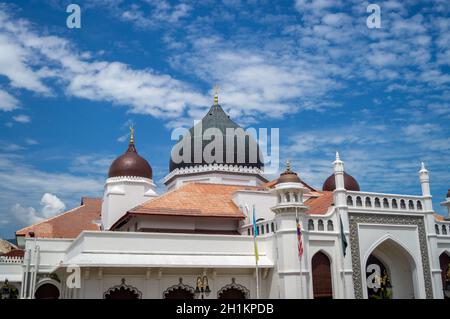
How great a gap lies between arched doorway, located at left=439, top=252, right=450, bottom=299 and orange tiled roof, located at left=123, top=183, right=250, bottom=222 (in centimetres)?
1150

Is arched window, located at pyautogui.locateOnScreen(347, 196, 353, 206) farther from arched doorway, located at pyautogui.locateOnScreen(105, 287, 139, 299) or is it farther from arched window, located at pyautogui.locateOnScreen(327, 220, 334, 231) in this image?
arched doorway, located at pyautogui.locateOnScreen(105, 287, 139, 299)

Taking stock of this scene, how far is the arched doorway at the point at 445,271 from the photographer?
26.5 meters

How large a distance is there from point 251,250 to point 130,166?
13399mm

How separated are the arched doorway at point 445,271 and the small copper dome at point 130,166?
1976cm

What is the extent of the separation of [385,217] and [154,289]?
41.7 ft

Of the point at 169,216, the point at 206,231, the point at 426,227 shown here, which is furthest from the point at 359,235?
the point at 169,216

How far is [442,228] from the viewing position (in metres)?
27.9

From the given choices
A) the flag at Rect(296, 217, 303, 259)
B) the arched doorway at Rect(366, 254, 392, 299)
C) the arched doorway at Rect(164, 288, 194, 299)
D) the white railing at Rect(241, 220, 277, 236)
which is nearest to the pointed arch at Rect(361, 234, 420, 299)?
the arched doorway at Rect(366, 254, 392, 299)

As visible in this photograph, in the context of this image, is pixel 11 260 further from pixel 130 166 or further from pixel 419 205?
pixel 419 205

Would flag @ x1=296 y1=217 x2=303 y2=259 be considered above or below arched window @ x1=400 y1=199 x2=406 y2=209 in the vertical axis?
below

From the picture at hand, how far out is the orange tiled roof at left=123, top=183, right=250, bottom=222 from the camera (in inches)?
1019
